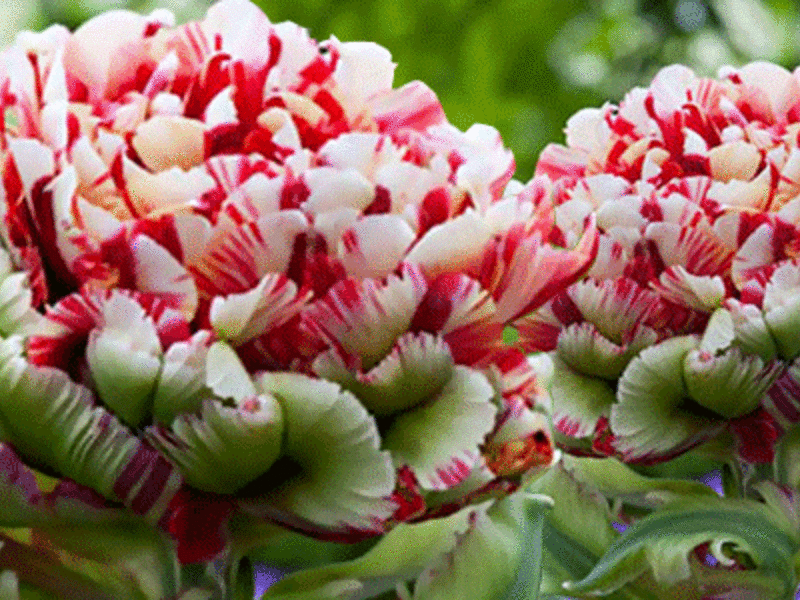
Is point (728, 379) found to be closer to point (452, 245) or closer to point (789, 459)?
point (789, 459)

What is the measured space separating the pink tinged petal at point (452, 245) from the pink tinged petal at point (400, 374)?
0.03 metres

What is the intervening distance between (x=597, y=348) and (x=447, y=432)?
26cm

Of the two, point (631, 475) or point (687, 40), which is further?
point (687, 40)

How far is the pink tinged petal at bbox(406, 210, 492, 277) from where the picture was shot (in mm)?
603

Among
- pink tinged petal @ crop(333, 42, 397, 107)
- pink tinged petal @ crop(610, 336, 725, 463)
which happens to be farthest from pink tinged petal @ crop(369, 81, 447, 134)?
pink tinged petal @ crop(610, 336, 725, 463)

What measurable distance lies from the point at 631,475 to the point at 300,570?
1.06 feet

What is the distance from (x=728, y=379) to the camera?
844 millimetres

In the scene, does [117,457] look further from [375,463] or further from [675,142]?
[675,142]

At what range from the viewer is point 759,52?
2.18 meters

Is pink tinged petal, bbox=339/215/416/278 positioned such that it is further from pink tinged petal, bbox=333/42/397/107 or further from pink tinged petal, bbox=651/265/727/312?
pink tinged petal, bbox=651/265/727/312

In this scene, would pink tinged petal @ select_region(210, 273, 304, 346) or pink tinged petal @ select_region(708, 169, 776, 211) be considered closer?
pink tinged petal @ select_region(210, 273, 304, 346)

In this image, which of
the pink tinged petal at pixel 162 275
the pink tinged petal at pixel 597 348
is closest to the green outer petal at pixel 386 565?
the pink tinged petal at pixel 162 275

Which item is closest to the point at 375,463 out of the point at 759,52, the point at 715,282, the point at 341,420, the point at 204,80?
the point at 341,420

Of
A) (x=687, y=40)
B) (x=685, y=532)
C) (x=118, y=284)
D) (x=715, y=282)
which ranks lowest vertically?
(x=687, y=40)
